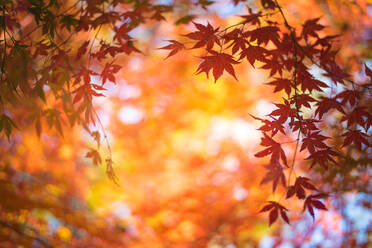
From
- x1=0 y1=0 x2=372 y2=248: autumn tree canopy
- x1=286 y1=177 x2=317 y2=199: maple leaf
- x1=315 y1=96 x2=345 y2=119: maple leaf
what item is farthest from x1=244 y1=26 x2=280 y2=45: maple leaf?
x1=286 y1=177 x2=317 y2=199: maple leaf

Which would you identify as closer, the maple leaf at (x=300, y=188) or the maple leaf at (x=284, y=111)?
the maple leaf at (x=284, y=111)

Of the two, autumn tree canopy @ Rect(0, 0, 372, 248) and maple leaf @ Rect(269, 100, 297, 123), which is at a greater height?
autumn tree canopy @ Rect(0, 0, 372, 248)

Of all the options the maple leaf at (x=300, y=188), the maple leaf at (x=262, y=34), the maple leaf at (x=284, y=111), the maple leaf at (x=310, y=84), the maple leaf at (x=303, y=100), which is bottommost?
the maple leaf at (x=300, y=188)

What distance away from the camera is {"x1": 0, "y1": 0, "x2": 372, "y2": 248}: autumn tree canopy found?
58.1 inches


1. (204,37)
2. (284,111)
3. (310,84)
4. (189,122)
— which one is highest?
(189,122)

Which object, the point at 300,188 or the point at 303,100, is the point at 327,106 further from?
the point at 300,188

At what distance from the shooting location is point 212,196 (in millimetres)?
3865

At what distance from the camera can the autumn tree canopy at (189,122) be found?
1.47 meters

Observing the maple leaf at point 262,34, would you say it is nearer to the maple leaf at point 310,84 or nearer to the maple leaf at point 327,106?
the maple leaf at point 310,84

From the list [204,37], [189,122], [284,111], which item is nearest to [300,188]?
[284,111]

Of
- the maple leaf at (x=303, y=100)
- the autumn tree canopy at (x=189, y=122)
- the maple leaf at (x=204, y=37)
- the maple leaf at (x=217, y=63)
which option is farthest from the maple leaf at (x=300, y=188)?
the maple leaf at (x=204, y=37)

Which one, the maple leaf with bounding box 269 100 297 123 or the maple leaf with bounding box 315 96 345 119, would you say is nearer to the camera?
the maple leaf with bounding box 269 100 297 123

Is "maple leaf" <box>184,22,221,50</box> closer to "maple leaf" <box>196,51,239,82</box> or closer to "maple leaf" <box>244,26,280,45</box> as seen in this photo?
"maple leaf" <box>196,51,239,82</box>

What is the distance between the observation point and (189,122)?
501cm
